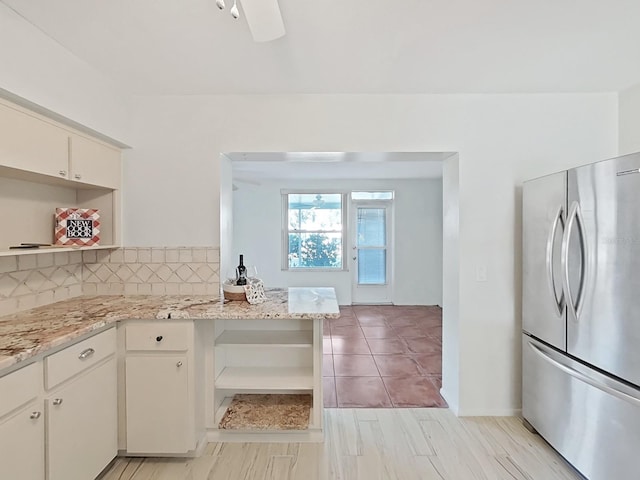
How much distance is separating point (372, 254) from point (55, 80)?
219 inches

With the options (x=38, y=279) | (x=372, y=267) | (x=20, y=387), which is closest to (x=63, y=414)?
(x=20, y=387)

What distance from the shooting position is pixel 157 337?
2.09 m

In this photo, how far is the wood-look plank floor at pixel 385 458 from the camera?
2029 millimetres

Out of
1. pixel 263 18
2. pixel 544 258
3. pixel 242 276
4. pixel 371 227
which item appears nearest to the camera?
pixel 263 18

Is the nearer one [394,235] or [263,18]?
[263,18]

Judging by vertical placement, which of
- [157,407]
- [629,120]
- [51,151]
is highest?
[629,120]

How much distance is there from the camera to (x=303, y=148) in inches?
106

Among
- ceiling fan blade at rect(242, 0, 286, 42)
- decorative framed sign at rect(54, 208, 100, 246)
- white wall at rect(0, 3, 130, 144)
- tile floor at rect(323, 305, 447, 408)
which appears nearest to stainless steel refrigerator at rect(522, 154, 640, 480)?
tile floor at rect(323, 305, 447, 408)

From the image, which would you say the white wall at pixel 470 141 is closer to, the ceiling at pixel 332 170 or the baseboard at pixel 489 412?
the baseboard at pixel 489 412

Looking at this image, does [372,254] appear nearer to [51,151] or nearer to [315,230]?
[315,230]

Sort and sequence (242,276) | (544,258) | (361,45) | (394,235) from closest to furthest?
(361,45), (544,258), (242,276), (394,235)

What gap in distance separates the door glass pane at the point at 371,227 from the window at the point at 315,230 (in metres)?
0.37

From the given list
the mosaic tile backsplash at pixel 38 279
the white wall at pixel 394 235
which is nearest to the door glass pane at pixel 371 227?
the white wall at pixel 394 235

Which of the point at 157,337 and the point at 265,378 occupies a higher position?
the point at 157,337
